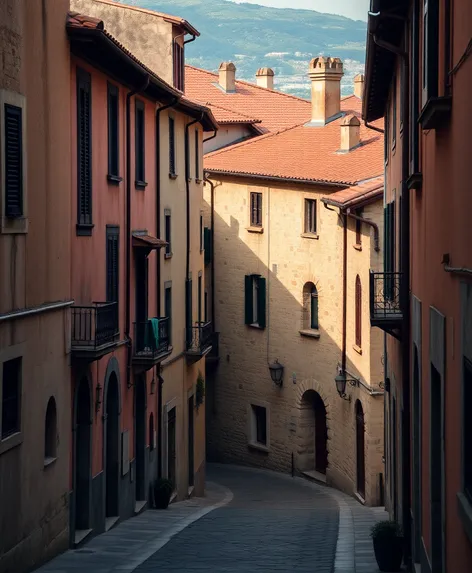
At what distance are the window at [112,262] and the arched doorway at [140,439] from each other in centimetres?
344

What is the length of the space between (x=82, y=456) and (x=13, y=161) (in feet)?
21.7

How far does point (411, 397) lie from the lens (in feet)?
55.8

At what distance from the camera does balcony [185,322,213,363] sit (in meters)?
33.1

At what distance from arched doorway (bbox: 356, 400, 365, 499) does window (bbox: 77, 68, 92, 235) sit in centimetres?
1570

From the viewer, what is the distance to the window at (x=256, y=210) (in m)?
43.4

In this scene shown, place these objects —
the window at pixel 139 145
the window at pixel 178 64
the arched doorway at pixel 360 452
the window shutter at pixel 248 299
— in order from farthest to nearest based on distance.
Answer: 1. the window shutter at pixel 248 299
2. the window at pixel 178 64
3. the arched doorway at pixel 360 452
4. the window at pixel 139 145

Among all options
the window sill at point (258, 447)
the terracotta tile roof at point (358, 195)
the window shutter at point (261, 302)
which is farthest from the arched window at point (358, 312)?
the window sill at point (258, 447)

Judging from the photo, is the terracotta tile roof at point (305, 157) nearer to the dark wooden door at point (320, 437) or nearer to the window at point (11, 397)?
the dark wooden door at point (320, 437)

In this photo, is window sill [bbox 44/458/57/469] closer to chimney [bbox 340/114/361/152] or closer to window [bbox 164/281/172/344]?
window [bbox 164/281/172/344]

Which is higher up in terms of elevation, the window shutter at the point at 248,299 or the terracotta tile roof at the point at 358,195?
the terracotta tile roof at the point at 358,195

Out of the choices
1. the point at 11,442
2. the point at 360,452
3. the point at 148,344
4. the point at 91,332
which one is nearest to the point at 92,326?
the point at 91,332

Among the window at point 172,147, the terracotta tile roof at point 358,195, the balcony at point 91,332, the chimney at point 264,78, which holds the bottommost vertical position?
the balcony at point 91,332

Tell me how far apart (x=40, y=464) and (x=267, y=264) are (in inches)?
1007

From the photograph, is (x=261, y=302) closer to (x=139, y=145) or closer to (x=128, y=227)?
(x=139, y=145)
